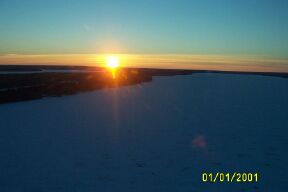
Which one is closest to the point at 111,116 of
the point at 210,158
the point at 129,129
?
the point at 129,129

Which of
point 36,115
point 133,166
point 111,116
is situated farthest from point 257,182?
point 36,115

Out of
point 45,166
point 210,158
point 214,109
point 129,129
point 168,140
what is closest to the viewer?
point 45,166

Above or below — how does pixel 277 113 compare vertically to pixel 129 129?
above

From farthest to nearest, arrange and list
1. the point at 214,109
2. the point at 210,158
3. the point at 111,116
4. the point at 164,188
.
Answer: the point at 214,109
the point at 111,116
the point at 210,158
the point at 164,188

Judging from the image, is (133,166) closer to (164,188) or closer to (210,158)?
(164,188)

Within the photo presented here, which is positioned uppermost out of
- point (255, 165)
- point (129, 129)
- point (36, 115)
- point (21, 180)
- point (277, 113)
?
point (277, 113)

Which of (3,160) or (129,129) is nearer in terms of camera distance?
(3,160)
